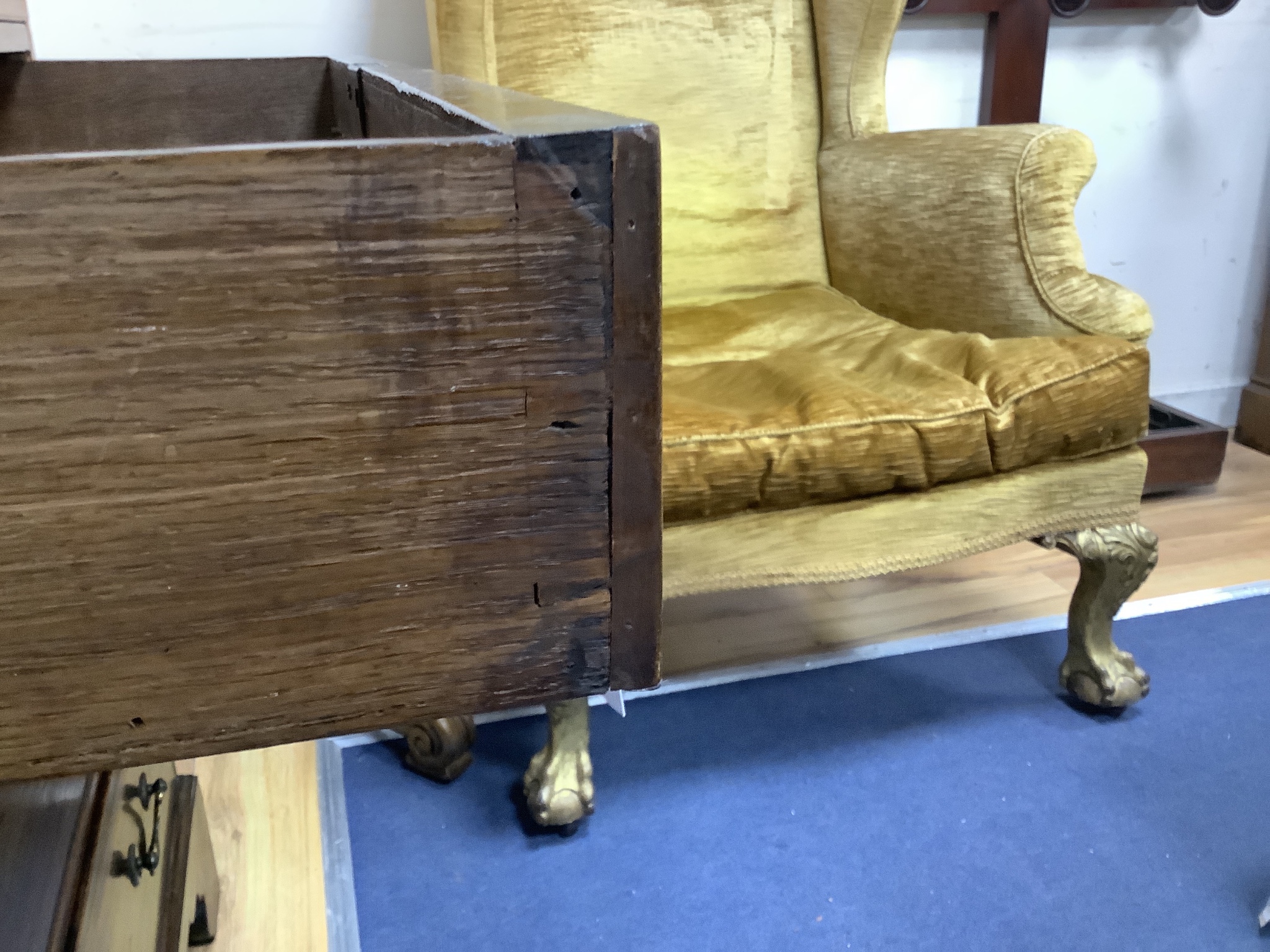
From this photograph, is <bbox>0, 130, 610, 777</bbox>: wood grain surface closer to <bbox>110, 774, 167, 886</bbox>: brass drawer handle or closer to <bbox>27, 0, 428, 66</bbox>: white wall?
<bbox>110, 774, 167, 886</bbox>: brass drawer handle

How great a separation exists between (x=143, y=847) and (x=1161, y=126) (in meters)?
2.06

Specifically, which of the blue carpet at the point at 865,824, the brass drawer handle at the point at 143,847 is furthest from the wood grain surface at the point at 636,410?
the blue carpet at the point at 865,824

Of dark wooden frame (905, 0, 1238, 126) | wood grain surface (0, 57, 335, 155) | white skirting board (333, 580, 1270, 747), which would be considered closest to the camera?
wood grain surface (0, 57, 335, 155)

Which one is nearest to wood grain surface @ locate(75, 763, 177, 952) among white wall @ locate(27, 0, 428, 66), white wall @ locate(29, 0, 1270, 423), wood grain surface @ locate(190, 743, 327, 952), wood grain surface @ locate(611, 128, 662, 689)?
wood grain surface @ locate(190, 743, 327, 952)

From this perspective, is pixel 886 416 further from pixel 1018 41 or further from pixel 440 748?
pixel 1018 41

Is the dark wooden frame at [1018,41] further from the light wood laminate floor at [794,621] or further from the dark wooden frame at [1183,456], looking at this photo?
the light wood laminate floor at [794,621]

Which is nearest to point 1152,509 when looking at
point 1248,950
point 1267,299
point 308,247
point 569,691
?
point 1267,299

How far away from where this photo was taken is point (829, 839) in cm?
108

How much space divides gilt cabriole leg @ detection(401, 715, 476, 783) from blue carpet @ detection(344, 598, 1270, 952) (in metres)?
0.02

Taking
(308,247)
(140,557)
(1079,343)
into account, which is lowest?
(1079,343)

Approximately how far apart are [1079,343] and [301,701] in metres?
→ 0.95

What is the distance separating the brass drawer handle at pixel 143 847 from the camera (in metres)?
0.63

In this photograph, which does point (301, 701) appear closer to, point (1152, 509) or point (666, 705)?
point (666, 705)

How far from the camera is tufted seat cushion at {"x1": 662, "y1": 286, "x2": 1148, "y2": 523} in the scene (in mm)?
963
